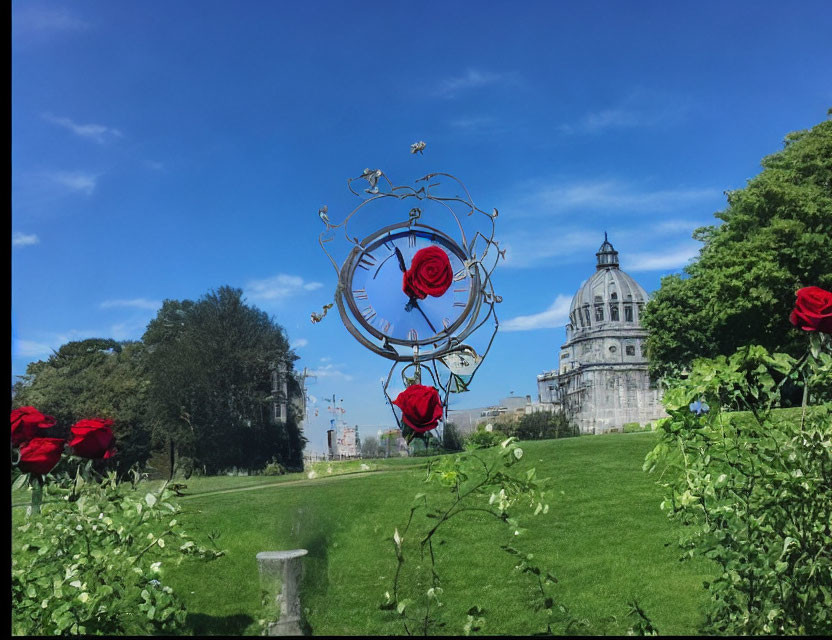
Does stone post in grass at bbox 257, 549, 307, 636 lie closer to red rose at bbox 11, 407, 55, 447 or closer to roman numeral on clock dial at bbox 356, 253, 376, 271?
red rose at bbox 11, 407, 55, 447

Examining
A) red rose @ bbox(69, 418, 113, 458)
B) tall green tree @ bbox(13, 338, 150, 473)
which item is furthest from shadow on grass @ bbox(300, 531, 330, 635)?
tall green tree @ bbox(13, 338, 150, 473)

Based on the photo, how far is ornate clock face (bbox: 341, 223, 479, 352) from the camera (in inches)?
200

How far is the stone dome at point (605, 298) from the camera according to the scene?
7441mm

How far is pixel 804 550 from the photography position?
157 inches

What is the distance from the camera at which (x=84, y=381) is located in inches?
516

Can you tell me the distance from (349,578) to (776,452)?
11.6 ft

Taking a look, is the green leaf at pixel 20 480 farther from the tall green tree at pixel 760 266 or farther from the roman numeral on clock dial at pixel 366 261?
the tall green tree at pixel 760 266

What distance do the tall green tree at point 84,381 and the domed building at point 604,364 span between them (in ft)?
21.0

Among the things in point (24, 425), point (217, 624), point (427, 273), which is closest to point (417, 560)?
point (217, 624)

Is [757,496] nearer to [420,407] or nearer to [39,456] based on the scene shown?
[420,407]

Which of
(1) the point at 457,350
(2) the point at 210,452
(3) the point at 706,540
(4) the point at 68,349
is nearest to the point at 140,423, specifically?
(2) the point at 210,452

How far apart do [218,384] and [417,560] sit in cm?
327

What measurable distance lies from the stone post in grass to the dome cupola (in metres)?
4.30

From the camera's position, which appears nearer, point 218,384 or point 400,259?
point 400,259
